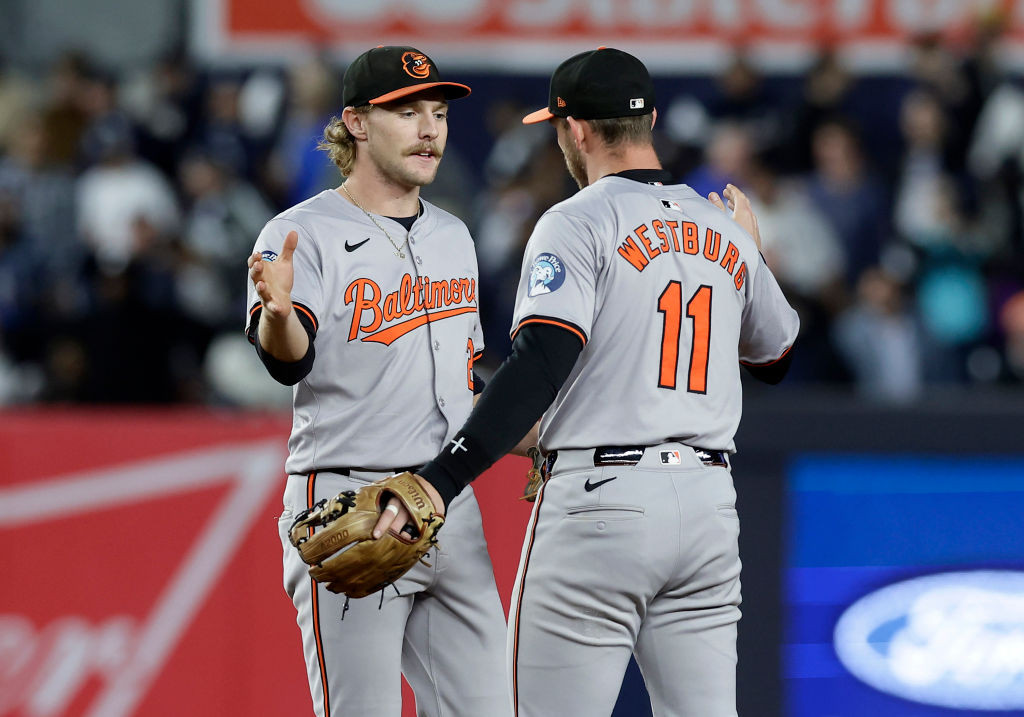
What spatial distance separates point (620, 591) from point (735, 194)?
110 centimetres

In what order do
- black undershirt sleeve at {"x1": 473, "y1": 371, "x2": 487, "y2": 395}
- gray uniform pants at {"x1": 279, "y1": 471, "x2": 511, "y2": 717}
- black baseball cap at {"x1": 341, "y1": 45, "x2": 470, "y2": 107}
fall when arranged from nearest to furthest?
gray uniform pants at {"x1": 279, "y1": 471, "x2": 511, "y2": 717} < black baseball cap at {"x1": 341, "y1": 45, "x2": 470, "y2": 107} < black undershirt sleeve at {"x1": 473, "y1": 371, "x2": 487, "y2": 395}

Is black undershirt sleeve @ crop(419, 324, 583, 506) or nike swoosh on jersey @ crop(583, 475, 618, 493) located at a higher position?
black undershirt sleeve @ crop(419, 324, 583, 506)

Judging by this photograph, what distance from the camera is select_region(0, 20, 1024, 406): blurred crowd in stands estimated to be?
712 cm

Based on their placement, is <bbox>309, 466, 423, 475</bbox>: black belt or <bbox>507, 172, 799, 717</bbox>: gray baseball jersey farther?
<bbox>309, 466, 423, 475</bbox>: black belt

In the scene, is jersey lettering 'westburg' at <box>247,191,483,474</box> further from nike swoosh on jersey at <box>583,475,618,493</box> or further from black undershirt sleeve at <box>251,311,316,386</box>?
nike swoosh on jersey at <box>583,475,618,493</box>

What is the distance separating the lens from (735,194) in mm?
3588

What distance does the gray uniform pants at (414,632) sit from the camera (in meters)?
3.34

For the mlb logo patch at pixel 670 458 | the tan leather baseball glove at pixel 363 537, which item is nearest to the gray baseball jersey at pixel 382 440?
the tan leather baseball glove at pixel 363 537

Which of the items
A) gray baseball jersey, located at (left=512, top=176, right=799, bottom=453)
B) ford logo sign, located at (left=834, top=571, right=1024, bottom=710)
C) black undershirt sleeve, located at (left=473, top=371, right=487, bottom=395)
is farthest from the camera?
ford logo sign, located at (left=834, top=571, right=1024, bottom=710)

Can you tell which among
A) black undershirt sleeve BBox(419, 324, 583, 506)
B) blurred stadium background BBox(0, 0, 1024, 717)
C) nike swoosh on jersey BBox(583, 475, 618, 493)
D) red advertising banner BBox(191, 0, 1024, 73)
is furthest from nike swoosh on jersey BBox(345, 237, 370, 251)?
red advertising banner BBox(191, 0, 1024, 73)

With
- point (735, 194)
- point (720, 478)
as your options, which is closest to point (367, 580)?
point (720, 478)

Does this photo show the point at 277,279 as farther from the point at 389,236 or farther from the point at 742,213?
the point at 742,213

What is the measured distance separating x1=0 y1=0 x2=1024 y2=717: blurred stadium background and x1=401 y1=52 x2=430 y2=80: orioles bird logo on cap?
6.02 feet

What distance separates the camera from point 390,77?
3.45m
